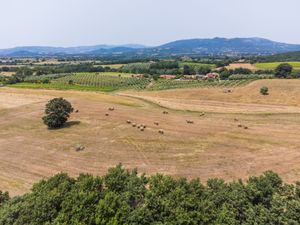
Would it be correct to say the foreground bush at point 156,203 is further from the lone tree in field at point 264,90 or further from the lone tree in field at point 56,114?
the lone tree in field at point 264,90

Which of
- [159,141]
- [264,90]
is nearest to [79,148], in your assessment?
[159,141]

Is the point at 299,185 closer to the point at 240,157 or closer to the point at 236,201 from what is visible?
the point at 236,201

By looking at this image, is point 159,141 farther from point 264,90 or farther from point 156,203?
point 264,90

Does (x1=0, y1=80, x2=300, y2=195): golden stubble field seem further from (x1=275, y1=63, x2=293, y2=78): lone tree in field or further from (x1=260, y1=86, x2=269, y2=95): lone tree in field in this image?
(x1=275, y1=63, x2=293, y2=78): lone tree in field

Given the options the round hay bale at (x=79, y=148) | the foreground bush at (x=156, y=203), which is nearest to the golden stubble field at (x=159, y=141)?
the round hay bale at (x=79, y=148)

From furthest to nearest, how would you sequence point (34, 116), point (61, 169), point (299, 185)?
point (34, 116) → point (61, 169) → point (299, 185)

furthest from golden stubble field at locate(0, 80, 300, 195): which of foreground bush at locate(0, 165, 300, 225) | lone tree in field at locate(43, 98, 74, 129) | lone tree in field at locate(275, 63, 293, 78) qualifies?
lone tree in field at locate(275, 63, 293, 78)

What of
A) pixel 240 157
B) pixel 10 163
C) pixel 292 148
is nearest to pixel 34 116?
pixel 10 163
